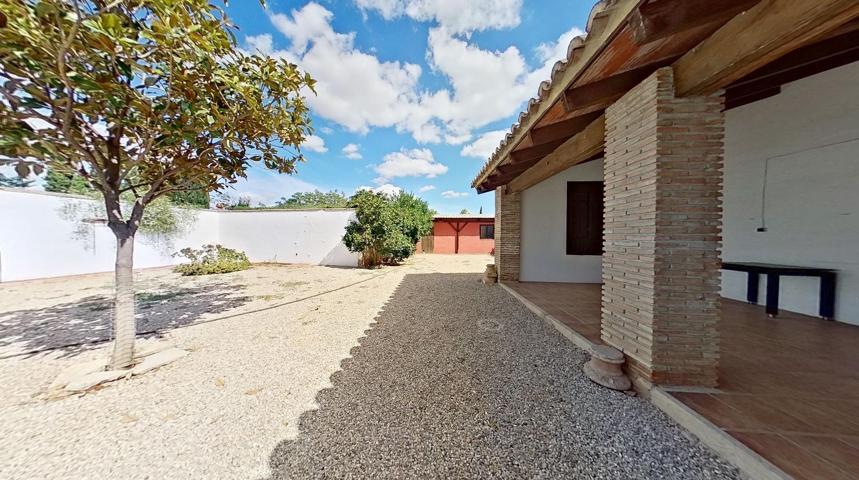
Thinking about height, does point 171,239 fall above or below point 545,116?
below

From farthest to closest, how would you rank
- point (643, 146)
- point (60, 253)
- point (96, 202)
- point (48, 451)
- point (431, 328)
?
point (96, 202)
point (60, 253)
point (431, 328)
point (643, 146)
point (48, 451)

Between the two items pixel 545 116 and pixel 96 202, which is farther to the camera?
pixel 96 202

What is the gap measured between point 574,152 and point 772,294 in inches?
136

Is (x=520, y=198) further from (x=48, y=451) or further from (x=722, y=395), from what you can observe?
(x=48, y=451)

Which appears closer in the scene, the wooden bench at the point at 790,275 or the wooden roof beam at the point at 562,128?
the wooden roof beam at the point at 562,128

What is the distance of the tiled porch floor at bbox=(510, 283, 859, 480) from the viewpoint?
1.45m

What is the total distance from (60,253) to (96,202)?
1975 mm

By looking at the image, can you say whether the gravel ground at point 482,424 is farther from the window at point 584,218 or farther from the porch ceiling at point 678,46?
the window at point 584,218

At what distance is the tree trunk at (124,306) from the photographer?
2738 mm

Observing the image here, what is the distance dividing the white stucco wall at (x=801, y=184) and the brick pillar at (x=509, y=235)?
3634 mm

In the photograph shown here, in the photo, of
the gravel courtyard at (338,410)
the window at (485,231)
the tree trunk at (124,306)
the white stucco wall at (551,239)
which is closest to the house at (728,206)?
the gravel courtyard at (338,410)

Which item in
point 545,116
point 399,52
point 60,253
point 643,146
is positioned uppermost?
point 399,52

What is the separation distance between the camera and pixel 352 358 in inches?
117

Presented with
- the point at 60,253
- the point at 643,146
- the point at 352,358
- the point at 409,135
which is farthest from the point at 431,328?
the point at 60,253
